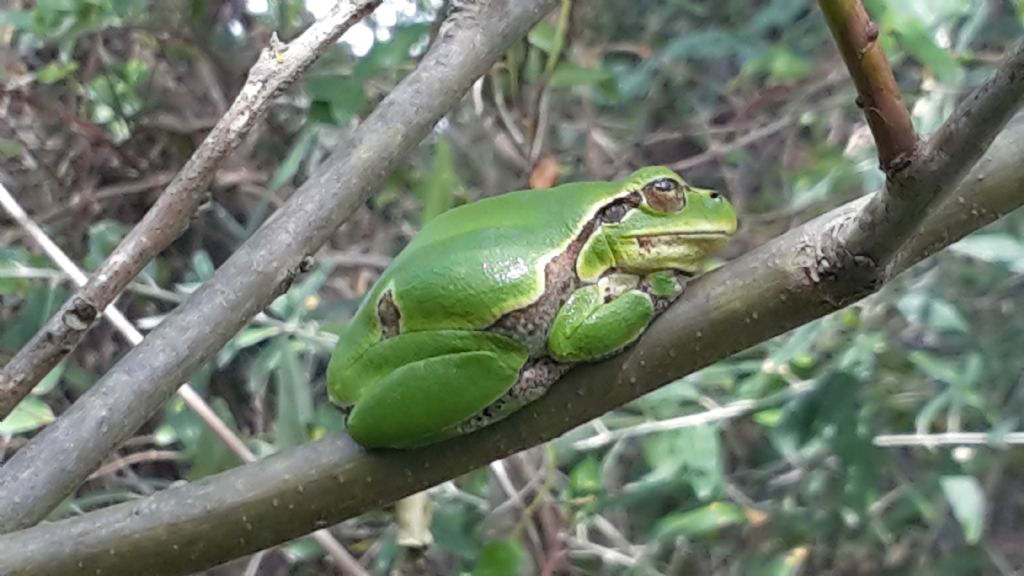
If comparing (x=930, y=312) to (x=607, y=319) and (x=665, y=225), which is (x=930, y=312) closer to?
(x=665, y=225)

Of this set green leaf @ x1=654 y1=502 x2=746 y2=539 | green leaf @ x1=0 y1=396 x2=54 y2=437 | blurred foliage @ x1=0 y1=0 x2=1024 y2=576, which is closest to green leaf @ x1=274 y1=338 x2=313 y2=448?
Answer: blurred foliage @ x1=0 y1=0 x2=1024 y2=576

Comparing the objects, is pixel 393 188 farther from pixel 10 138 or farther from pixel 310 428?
pixel 10 138

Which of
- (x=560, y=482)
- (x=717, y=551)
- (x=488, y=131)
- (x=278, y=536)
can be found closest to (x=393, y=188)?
(x=488, y=131)

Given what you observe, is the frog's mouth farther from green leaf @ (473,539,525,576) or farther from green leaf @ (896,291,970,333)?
green leaf @ (896,291,970,333)

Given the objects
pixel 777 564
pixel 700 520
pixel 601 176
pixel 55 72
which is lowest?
pixel 777 564

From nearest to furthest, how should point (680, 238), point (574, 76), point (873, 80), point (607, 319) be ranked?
point (873, 80) → point (607, 319) → point (680, 238) → point (574, 76)

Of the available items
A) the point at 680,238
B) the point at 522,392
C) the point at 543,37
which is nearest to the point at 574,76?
the point at 543,37

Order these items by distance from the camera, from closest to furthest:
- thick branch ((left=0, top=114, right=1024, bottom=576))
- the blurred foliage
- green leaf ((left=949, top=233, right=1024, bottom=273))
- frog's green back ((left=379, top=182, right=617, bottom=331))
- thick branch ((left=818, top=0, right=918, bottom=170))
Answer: thick branch ((left=818, top=0, right=918, bottom=170)) → thick branch ((left=0, top=114, right=1024, bottom=576)) → frog's green back ((left=379, top=182, right=617, bottom=331)) → green leaf ((left=949, top=233, right=1024, bottom=273)) → the blurred foliage
